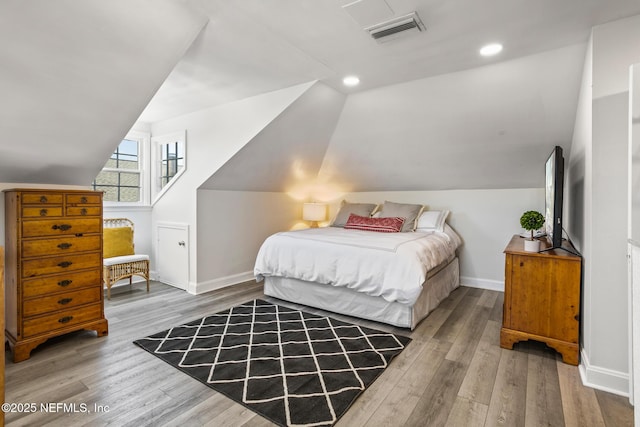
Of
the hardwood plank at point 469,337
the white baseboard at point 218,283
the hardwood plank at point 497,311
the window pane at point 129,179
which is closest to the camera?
the hardwood plank at point 469,337

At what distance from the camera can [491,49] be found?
8.16 ft

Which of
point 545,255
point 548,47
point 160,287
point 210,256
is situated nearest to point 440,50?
point 548,47

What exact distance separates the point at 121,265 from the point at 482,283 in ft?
14.3

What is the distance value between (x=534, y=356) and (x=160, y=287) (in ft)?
13.0

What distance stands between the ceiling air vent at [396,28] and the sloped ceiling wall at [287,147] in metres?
1.08

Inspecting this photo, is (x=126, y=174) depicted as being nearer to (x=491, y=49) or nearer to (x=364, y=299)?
(x=364, y=299)

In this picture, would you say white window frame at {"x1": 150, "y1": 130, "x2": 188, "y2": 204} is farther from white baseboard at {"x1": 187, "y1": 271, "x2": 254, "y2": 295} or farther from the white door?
white baseboard at {"x1": 187, "y1": 271, "x2": 254, "y2": 295}

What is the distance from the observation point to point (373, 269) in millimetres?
2861

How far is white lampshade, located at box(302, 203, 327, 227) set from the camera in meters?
5.16

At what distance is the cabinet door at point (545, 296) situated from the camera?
2260 mm

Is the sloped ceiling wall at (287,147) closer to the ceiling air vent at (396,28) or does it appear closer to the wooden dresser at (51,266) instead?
the ceiling air vent at (396,28)

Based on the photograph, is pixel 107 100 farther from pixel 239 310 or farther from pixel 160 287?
pixel 160 287

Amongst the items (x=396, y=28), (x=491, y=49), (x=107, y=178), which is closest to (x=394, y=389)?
(x=396, y=28)

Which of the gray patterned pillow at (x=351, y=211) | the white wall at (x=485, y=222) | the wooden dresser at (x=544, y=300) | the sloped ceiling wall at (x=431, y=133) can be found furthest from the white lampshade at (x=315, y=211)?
the wooden dresser at (x=544, y=300)
